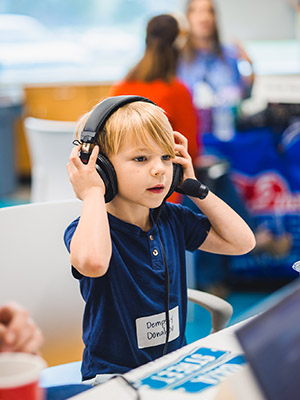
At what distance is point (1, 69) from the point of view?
5.66m

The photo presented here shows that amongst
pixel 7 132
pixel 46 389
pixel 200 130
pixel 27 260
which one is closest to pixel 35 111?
pixel 7 132

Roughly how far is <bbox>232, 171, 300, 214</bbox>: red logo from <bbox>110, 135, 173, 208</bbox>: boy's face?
1.95m

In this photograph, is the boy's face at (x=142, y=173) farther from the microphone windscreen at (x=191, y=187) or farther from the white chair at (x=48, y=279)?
the white chair at (x=48, y=279)

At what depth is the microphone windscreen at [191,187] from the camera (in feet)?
4.17

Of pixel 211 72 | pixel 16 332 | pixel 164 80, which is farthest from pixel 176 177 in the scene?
pixel 211 72

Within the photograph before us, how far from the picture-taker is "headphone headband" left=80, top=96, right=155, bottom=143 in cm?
116

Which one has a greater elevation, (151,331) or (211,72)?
(211,72)

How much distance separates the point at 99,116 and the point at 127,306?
36 cm

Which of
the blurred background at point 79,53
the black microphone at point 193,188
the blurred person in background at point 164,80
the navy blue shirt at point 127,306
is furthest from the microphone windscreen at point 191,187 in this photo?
the blurred background at point 79,53

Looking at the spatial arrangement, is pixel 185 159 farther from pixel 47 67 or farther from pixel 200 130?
pixel 47 67

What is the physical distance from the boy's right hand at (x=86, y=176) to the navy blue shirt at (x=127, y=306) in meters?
0.09

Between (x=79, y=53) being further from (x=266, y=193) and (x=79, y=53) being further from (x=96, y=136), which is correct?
(x=96, y=136)

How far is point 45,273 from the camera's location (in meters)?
1.38

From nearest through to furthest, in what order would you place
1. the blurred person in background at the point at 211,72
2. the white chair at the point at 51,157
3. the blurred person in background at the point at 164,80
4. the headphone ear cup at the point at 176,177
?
the headphone ear cup at the point at 176,177 < the blurred person in background at the point at 164,80 < the white chair at the point at 51,157 < the blurred person in background at the point at 211,72
